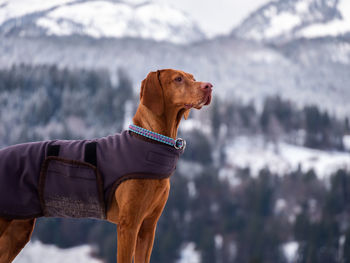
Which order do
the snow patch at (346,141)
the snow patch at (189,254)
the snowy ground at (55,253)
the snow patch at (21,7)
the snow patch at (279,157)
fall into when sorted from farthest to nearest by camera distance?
1. the snow patch at (346,141)
2. the snow patch at (279,157)
3. the snow patch at (189,254)
4. the snowy ground at (55,253)
5. the snow patch at (21,7)

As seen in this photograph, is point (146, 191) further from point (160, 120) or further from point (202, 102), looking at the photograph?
point (202, 102)

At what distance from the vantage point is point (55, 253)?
178 ft

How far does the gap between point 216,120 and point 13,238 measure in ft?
240

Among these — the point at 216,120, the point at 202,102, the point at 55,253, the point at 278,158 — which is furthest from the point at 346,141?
the point at 202,102

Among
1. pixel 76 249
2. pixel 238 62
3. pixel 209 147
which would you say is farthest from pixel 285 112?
pixel 76 249

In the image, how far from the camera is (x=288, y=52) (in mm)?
103562

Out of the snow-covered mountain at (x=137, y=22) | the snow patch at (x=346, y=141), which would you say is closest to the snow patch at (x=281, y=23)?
the snow-covered mountain at (x=137, y=22)

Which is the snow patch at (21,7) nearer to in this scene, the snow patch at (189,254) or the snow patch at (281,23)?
the snow patch at (189,254)

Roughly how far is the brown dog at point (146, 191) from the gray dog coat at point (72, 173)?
0.36ft

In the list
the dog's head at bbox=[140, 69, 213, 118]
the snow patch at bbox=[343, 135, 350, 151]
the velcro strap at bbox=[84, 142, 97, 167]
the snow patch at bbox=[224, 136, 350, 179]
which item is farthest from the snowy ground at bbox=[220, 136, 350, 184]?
the velcro strap at bbox=[84, 142, 97, 167]

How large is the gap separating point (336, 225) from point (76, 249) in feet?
111

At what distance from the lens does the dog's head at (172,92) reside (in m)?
3.49

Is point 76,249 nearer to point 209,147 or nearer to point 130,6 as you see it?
point 209,147

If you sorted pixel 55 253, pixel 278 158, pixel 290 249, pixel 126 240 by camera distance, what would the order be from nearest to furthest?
pixel 126 240
pixel 55 253
pixel 290 249
pixel 278 158
